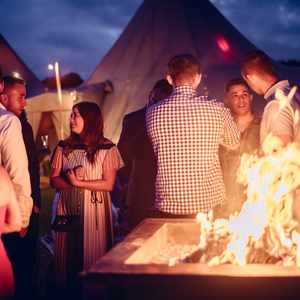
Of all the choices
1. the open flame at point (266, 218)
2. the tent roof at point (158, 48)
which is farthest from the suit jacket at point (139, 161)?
the tent roof at point (158, 48)

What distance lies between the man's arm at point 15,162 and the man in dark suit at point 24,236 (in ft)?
4.55

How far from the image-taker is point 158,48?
14516 millimetres

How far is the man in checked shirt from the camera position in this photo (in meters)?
3.92

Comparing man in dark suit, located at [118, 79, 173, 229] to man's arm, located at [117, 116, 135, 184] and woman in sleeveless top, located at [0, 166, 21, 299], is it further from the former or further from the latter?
woman in sleeveless top, located at [0, 166, 21, 299]

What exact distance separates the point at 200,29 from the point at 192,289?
41.3 feet

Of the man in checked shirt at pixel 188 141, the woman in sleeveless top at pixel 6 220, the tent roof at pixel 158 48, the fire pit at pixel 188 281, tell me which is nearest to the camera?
the fire pit at pixel 188 281

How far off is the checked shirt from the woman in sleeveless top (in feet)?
4.73

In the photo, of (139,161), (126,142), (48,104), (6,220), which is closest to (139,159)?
(139,161)

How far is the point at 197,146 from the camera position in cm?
392

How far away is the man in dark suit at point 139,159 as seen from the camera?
4910 mm

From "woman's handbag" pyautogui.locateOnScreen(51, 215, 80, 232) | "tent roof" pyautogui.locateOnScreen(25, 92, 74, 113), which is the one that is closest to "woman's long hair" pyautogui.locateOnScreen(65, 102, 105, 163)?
"woman's handbag" pyautogui.locateOnScreen(51, 215, 80, 232)

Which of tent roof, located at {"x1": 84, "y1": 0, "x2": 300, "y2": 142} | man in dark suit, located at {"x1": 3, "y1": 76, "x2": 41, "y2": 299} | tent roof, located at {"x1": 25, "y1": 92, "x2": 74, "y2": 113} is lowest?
man in dark suit, located at {"x1": 3, "y1": 76, "x2": 41, "y2": 299}

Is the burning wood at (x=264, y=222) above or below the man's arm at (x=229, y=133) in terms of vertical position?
below

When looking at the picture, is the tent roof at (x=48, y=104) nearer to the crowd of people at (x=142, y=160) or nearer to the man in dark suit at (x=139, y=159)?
the crowd of people at (x=142, y=160)
